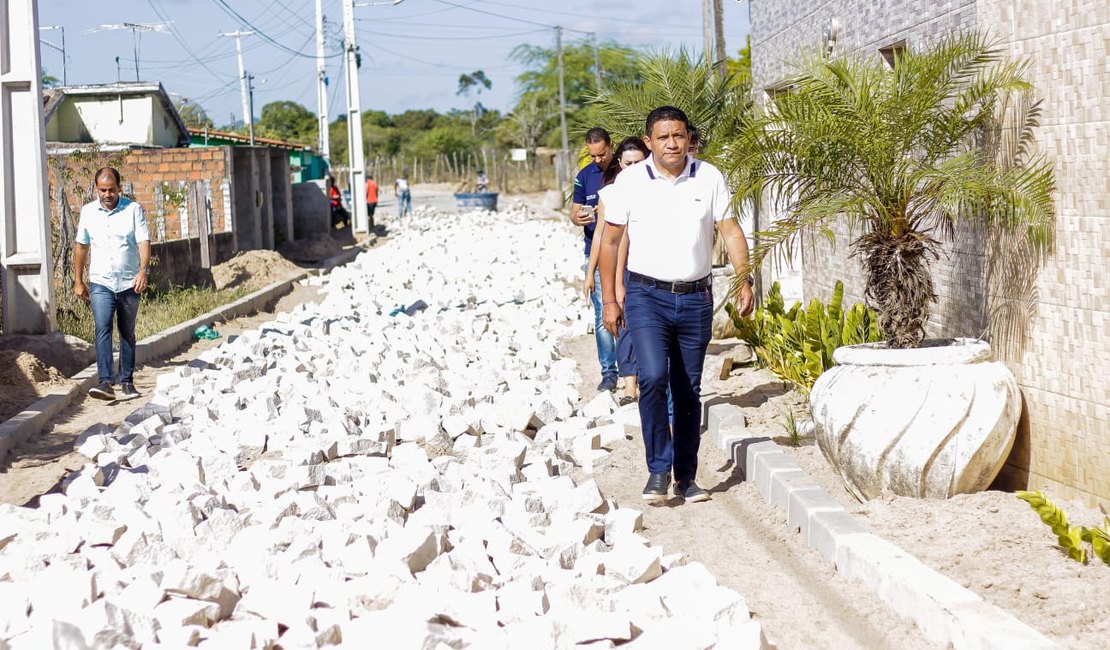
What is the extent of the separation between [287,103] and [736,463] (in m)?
102

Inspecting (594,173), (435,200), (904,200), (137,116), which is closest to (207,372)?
(594,173)

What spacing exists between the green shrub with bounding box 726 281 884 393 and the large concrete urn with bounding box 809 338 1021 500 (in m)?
1.56

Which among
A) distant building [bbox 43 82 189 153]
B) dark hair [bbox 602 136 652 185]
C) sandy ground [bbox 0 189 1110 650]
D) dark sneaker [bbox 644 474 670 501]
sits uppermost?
distant building [bbox 43 82 189 153]

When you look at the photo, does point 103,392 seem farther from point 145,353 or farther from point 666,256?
point 666,256

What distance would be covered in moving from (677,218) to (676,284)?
313mm

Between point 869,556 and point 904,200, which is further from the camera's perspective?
point 904,200

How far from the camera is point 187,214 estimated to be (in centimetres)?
1978

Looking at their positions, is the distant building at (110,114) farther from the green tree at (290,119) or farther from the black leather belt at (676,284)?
the green tree at (290,119)

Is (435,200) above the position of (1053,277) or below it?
above

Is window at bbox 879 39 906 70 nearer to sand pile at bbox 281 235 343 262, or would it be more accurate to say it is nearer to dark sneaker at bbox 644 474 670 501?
dark sneaker at bbox 644 474 670 501

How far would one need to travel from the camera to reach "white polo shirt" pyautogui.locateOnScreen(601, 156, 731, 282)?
19.4ft

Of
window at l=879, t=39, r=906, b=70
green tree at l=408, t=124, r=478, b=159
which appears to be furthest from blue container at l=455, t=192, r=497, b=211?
green tree at l=408, t=124, r=478, b=159

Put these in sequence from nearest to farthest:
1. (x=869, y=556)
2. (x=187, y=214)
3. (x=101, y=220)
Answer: (x=869, y=556) < (x=101, y=220) < (x=187, y=214)

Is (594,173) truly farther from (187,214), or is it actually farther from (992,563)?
(187,214)
